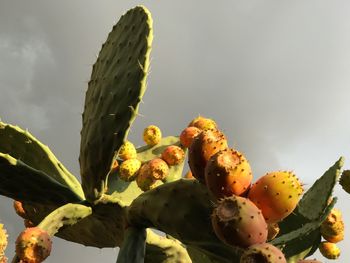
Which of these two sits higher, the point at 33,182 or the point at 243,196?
the point at 33,182

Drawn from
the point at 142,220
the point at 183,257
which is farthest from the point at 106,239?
the point at 142,220

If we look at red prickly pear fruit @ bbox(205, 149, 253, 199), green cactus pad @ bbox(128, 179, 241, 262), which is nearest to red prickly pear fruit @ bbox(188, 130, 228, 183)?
red prickly pear fruit @ bbox(205, 149, 253, 199)

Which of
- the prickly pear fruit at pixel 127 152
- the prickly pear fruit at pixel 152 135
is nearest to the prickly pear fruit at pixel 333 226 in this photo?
the prickly pear fruit at pixel 127 152

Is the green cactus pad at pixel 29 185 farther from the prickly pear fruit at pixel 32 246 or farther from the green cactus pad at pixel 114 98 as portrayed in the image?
the prickly pear fruit at pixel 32 246

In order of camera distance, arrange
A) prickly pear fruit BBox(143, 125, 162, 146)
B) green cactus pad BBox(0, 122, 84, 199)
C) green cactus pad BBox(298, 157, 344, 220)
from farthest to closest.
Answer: prickly pear fruit BBox(143, 125, 162, 146)
green cactus pad BBox(0, 122, 84, 199)
green cactus pad BBox(298, 157, 344, 220)

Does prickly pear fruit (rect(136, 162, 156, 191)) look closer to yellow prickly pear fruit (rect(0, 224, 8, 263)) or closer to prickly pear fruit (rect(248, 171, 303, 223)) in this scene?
yellow prickly pear fruit (rect(0, 224, 8, 263))

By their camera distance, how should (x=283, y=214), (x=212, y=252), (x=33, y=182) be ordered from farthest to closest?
1. (x=33, y=182)
2. (x=212, y=252)
3. (x=283, y=214)

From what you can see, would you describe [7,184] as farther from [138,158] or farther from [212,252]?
[138,158]
